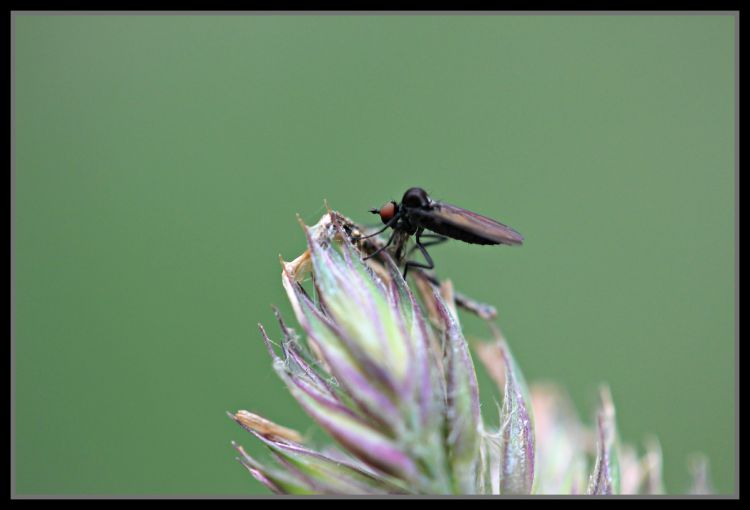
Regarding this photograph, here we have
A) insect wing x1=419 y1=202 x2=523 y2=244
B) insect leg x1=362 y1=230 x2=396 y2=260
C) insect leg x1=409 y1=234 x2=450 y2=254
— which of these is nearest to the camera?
insect leg x1=362 y1=230 x2=396 y2=260

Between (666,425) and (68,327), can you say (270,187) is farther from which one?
(666,425)

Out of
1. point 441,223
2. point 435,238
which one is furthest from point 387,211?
point 435,238

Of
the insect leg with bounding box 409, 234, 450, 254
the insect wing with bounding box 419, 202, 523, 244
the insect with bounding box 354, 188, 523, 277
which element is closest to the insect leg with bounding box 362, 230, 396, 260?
the insect with bounding box 354, 188, 523, 277

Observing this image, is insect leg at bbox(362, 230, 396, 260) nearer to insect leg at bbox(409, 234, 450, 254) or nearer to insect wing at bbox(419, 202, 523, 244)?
insect wing at bbox(419, 202, 523, 244)

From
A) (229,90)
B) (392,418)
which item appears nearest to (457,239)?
(392,418)

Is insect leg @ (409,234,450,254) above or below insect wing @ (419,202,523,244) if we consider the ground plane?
below

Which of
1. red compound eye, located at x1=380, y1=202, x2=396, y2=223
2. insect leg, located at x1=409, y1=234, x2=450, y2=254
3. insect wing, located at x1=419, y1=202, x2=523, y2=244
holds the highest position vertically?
red compound eye, located at x1=380, y1=202, x2=396, y2=223

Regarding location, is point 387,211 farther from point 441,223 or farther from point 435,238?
point 435,238

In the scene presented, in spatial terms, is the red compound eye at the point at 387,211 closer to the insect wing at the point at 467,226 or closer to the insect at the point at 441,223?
the insect at the point at 441,223
